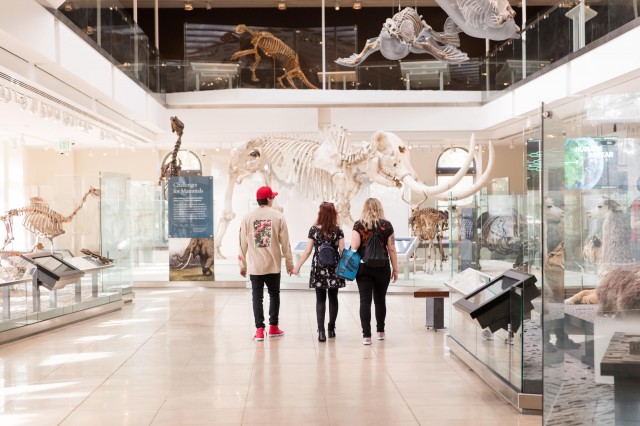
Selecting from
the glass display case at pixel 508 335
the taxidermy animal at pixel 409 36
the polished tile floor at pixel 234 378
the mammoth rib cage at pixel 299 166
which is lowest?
the polished tile floor at pixel 234 378

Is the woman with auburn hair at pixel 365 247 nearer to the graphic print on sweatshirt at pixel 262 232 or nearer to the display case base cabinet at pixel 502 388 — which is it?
the graphic print on sweatshirt at pixel 262 232

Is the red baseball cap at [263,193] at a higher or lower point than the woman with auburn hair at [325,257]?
higher

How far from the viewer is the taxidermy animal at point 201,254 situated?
12.9 metres

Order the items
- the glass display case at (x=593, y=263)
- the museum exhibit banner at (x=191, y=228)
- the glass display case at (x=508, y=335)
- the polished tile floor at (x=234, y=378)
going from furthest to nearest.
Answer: the museum exhibit banner at (x=191, y=228), the polished tile floor at (x=234, y=378), the glass display case at (x=508, y=335), the glass display case at (x=593, y=263)

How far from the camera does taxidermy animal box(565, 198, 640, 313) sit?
11.3 feet

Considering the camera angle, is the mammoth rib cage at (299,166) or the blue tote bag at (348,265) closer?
the blue tote bag at (348,265)

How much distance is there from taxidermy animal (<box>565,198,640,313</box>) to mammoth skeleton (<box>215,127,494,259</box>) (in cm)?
548

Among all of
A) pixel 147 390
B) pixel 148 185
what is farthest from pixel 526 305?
pixel 148 185

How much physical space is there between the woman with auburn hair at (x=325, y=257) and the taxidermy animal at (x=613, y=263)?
3.80 metres

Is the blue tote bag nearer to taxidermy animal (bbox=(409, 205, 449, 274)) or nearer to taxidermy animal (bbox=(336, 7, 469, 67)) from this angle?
taxidermy animal (bbox=(336, 7, 469, 67))

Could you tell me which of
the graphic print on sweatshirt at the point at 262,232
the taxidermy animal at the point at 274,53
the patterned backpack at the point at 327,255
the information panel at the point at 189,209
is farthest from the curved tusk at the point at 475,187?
the taxidermy animal at the point at 274,53

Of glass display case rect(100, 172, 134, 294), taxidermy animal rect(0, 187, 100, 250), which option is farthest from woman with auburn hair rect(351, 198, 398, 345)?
taxidermy animal rect(0, 187, 100, 250)

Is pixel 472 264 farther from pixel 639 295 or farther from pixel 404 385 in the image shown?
pixel 639 295

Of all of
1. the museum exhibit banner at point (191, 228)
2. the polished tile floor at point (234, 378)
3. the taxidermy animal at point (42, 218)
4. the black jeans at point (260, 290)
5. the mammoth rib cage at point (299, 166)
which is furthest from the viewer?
the museum exhibit banner at point (191, 228)
